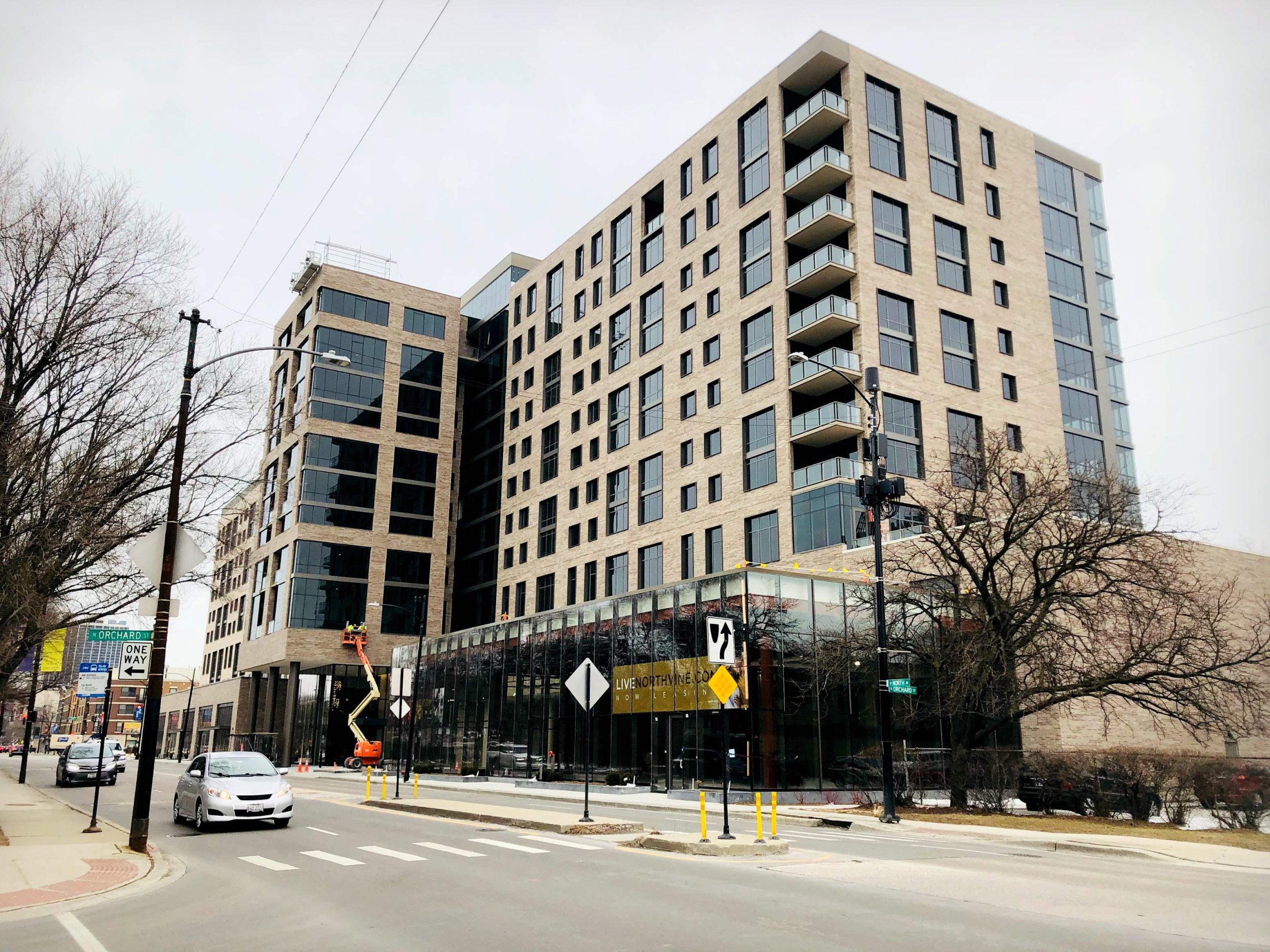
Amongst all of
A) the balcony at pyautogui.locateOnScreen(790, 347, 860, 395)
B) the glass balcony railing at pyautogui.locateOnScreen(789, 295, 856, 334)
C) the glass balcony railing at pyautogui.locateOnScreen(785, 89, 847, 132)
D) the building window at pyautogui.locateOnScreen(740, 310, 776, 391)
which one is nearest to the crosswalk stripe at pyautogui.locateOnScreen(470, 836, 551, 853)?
the balcony at pyautogui.locateOnScreen(790, 347, 860, 395)

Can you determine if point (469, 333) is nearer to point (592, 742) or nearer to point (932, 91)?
point (932, 91)

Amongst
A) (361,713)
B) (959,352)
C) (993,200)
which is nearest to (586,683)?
(959,352)

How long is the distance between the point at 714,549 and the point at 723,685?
3314 cm

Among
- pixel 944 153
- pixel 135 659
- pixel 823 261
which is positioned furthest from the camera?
pixel 944 153

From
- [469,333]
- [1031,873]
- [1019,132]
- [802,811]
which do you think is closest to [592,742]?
[802,811]

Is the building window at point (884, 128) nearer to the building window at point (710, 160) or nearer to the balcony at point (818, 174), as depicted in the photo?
the balcony at point (818, 174)

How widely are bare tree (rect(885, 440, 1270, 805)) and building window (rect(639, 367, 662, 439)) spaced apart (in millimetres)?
26994

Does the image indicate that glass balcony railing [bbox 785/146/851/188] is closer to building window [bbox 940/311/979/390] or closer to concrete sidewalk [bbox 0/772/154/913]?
building window [bbox 940/311/979/390]

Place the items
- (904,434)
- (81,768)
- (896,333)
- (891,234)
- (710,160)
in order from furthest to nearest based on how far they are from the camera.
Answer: (710,160) → (891,234) → (896,333) → (904,434) → (81,768)

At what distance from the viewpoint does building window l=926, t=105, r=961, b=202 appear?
50875 mm

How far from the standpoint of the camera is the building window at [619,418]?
191 feet

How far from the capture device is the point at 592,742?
1629 inches

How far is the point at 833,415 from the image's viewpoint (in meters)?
43.2

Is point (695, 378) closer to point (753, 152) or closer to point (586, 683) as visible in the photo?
point (753, 152)
